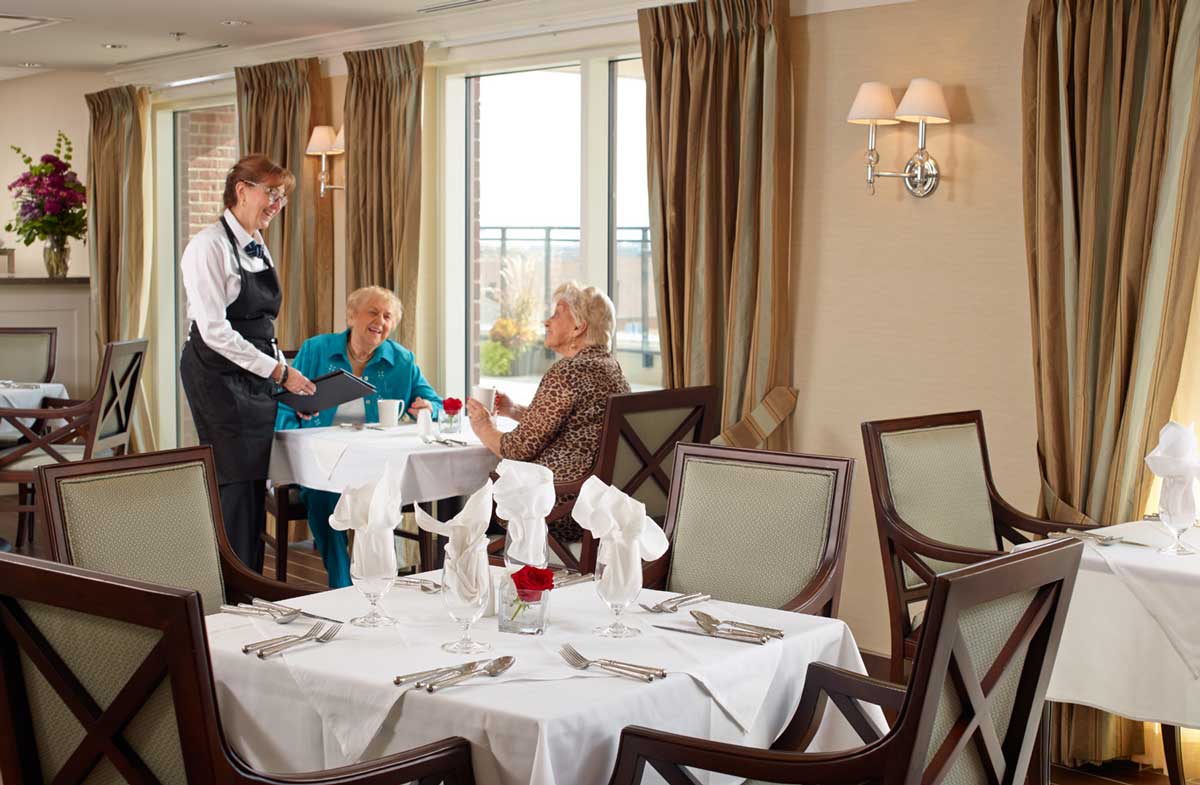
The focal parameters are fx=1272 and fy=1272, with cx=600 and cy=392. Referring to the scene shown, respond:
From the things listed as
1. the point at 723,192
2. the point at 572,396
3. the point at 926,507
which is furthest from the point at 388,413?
the point at 926,507

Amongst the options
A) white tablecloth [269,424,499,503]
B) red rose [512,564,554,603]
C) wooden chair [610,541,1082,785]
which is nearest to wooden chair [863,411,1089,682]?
wooden chair [610,541,1082,785]

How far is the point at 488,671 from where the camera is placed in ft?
6.48

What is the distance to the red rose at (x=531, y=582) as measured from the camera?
2.20 meters

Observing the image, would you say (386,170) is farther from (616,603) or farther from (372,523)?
(616,603)

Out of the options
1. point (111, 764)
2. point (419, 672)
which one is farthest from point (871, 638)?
point (111, 764)

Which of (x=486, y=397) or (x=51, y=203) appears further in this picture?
(x=51, y=203)

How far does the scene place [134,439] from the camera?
7.92 m

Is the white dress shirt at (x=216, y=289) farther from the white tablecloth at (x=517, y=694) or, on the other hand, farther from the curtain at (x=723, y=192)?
the white tablecloth at (x=517, y=694)

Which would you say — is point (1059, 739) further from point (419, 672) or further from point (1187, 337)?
point (419, 672)

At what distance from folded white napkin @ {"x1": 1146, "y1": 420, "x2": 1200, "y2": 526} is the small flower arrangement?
22.5 feet

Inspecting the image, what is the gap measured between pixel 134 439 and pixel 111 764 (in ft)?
21.7

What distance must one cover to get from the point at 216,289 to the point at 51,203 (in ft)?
14.3

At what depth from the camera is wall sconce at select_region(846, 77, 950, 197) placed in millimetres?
4195

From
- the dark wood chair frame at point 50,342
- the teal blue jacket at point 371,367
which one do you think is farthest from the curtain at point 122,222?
the teal blue jacket at point 371,367
